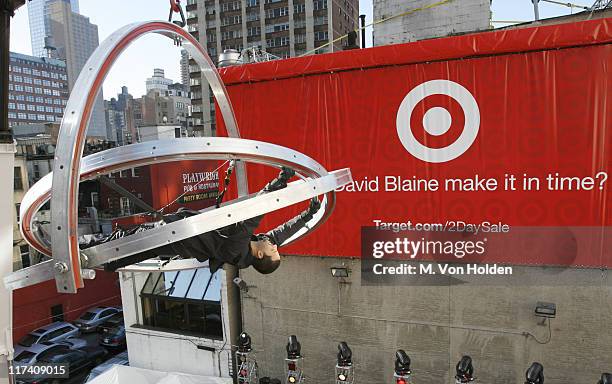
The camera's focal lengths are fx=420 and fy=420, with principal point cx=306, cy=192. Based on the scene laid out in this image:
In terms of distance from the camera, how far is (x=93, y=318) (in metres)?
25.6

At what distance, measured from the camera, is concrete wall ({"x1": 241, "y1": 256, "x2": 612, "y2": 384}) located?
10906 mm

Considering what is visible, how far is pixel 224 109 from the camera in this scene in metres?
7.01

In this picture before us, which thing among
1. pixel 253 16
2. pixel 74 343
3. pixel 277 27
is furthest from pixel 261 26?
pixel 74 343

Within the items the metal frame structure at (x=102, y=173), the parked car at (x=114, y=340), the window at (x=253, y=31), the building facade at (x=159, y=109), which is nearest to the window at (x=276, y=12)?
the window at (x=253, y=31)

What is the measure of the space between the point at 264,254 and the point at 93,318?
2432 cm

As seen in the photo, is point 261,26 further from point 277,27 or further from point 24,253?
point 24,253

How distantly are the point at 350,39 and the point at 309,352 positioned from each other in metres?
11.7

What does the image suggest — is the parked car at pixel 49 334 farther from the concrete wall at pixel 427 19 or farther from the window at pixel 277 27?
the window at pixel 277 27

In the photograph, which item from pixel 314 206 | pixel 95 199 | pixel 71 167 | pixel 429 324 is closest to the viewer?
pixel 71 167

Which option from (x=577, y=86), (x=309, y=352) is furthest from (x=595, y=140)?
(x=309, y=352)

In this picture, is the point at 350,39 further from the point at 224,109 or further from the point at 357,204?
the point at 224,109

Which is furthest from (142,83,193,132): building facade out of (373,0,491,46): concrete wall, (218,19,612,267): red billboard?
(218,19,612,267): red billboard

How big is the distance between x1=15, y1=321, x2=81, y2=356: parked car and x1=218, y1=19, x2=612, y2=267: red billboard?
57.0 ft

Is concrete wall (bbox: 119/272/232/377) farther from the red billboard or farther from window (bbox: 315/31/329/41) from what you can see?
window (bbox: 315/31/329/41)
